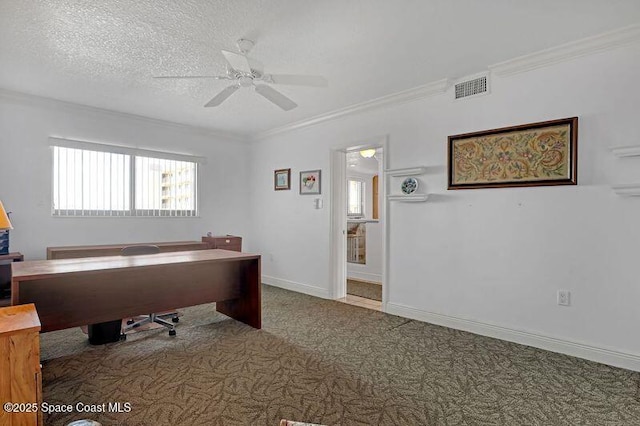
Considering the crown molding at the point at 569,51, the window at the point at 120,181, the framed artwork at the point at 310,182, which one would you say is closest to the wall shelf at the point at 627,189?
the crown molding at the point at 569,51

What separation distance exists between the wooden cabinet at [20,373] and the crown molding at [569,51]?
3841 mm

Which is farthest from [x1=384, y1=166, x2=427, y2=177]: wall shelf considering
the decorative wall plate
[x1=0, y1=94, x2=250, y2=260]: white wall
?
[x1=0, y1=94, x2=250, y2=260]: white wall

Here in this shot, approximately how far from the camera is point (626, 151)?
96.8 inches

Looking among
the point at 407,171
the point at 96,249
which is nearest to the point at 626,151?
the point at 407,171

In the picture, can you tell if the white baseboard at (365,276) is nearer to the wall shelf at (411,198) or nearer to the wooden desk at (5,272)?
the wall shelf at (411,198)

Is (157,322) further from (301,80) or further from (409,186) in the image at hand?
(409,186)

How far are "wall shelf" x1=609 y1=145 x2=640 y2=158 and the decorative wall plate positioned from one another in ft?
5.45

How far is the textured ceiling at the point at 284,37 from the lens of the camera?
223 centimetres

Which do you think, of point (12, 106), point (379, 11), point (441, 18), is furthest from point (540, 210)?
point (12, 106)

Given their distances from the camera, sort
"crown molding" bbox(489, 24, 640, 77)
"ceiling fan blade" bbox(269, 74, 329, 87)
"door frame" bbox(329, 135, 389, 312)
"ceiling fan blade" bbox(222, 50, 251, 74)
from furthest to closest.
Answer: "door frame" bbox(329, 135, 389, 312)
"ceiling fan blade" bbox(269, 74, 329, 87)
"crown molding" bbox(489, 24, 640, 77)
"ceiling fan blade" bbox(222, 50, 251, 74)

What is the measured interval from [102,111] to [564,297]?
557cm

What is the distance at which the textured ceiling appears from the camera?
2232mm

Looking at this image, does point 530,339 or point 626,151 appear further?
point 530,339

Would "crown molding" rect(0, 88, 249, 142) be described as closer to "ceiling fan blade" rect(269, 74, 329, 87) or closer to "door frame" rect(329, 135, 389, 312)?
"door frame" rect(329, 135, 389, 312)
